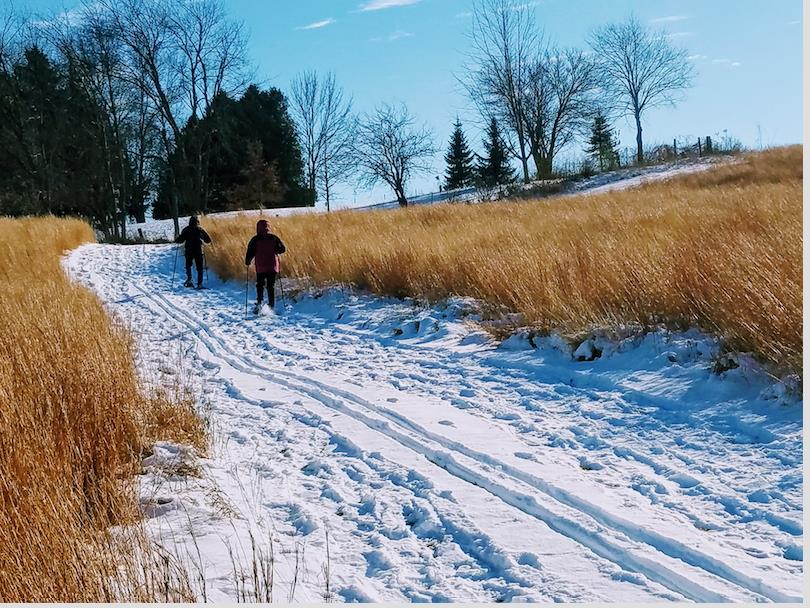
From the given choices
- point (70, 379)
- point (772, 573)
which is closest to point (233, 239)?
point (70, 379)

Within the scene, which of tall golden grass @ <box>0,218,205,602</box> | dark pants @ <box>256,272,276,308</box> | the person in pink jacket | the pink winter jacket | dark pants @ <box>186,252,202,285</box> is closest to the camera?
tall golden grass @ <box>0,218,205,602</box>

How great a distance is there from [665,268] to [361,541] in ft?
16.9

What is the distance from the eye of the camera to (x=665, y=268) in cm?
729

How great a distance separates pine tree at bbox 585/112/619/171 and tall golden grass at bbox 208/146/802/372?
2180cm

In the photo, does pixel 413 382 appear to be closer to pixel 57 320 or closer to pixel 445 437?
pixel 445 437

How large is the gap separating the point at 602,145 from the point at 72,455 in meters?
40.4

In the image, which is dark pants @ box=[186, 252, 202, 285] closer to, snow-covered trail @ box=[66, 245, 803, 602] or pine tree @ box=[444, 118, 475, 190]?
snow-covered trail @ box=[66, 245, 803, 602]

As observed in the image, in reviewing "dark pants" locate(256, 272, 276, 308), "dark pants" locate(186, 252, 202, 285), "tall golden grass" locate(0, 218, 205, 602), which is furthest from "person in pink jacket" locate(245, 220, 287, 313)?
"tall golden grass" locate(0, 218, 205, 602)

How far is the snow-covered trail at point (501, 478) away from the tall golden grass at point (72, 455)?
337 mm

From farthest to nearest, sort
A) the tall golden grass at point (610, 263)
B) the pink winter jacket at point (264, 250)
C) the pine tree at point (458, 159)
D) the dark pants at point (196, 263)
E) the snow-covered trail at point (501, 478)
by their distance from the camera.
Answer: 1. the pine tree at point (458, 159)
2. the dark pants at point (196, 263)
3. the pink winter jacket at point (264, 250)
4. the tall golden grass at point (610, 263)
5. the snow-covered trail at point (501, 478)

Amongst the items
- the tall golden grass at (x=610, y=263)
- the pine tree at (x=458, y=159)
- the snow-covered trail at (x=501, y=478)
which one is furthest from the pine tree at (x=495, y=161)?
the snow-covered trail at (x=501, y=478)

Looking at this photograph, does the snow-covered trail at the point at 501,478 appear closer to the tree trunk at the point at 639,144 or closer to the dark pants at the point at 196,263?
the dark pants at the point at 196,263

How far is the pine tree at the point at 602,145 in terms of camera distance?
123 ft

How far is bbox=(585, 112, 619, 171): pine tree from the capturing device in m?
37.5
